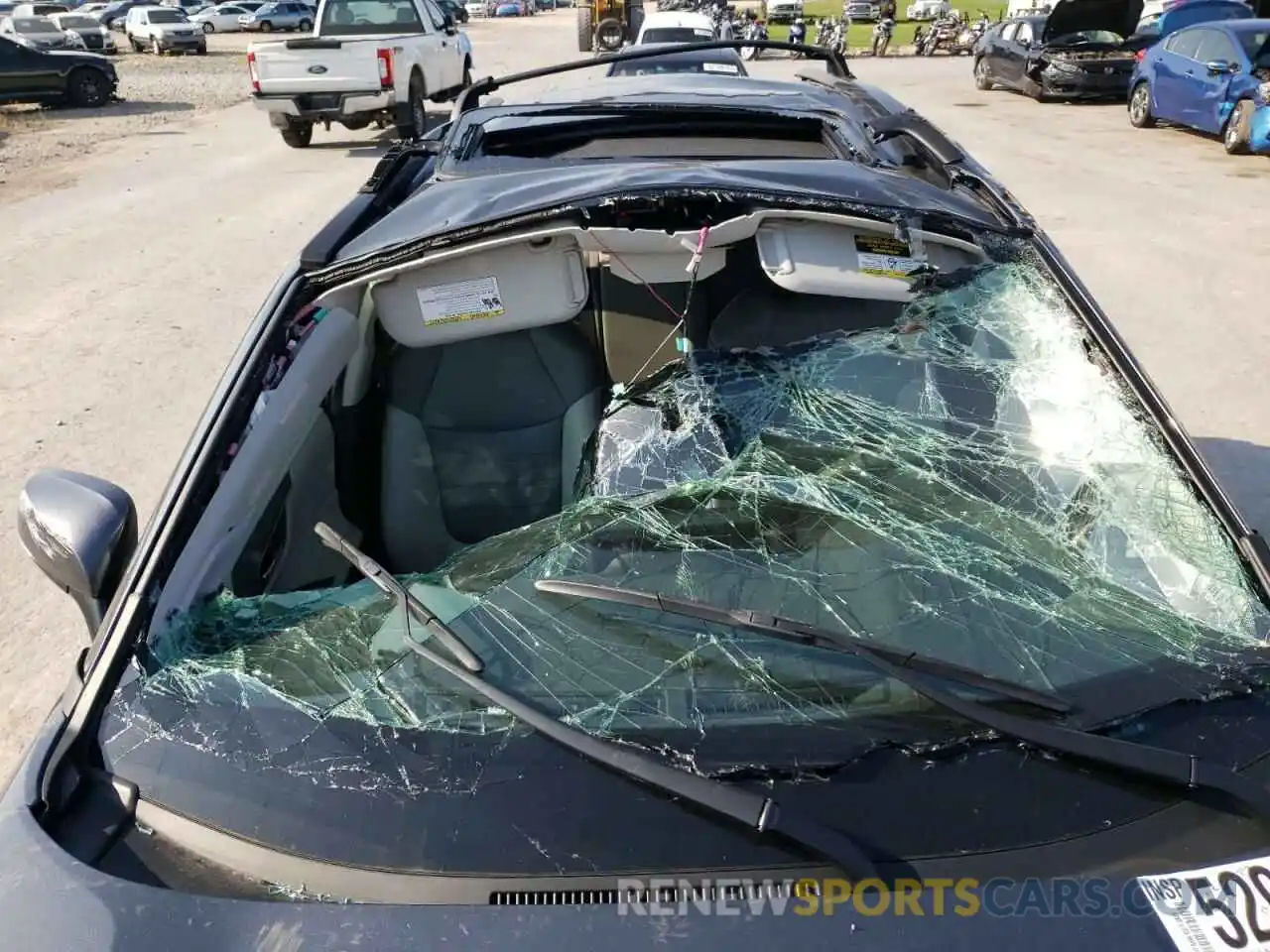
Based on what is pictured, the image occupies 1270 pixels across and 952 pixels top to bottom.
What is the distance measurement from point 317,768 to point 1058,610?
3.99ft

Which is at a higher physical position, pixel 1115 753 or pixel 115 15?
pixel 1115 753

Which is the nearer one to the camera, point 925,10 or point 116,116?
point 116,116

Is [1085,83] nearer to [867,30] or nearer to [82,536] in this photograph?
[82,536]

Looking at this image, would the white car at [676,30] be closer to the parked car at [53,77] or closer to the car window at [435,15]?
the car window at [435,15]

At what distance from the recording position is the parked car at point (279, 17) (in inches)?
1521

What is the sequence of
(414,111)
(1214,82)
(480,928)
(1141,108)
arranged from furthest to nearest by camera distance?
(1141,108)
(414,111)
(1214,82)
(480,928)

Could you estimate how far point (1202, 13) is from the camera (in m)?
18.8

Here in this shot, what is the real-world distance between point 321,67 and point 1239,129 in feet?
37.5

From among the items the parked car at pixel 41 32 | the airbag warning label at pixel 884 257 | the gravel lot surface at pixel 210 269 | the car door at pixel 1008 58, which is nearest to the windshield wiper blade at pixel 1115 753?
the airbag warning label at pixel 884 257

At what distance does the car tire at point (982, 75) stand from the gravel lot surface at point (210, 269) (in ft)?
11.6

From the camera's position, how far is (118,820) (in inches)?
56.0

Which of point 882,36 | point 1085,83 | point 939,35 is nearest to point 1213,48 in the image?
point 1085,83

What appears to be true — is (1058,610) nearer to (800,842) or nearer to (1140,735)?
(1140,735)

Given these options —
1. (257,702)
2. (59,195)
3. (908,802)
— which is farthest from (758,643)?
(59,195)
